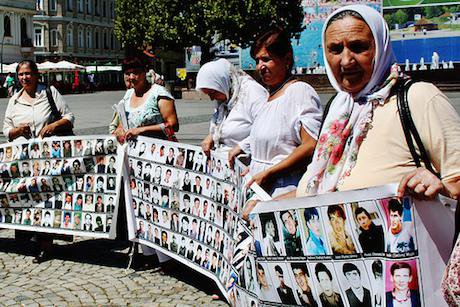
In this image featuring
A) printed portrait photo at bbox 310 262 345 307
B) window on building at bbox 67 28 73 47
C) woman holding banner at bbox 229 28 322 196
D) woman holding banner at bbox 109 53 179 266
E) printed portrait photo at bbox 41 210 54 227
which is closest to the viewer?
printed portrait photo at bbox 310 262 345 307

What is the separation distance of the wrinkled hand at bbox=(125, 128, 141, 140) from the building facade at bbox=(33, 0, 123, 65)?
2672 inches

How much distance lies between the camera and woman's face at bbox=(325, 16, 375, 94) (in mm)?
2627

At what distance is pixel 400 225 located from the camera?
230cm

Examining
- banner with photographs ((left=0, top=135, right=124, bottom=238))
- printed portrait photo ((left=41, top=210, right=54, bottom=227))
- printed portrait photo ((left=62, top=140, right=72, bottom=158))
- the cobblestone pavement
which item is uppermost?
printed portrait photo ((left=62, top=140, right=72, bottom=158))

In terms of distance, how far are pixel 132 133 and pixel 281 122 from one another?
253cm

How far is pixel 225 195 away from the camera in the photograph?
15.9ft

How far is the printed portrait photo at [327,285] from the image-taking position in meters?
2.55

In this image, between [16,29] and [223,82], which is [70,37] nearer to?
[16,29]

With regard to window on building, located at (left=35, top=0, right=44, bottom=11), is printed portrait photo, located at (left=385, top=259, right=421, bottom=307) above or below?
below

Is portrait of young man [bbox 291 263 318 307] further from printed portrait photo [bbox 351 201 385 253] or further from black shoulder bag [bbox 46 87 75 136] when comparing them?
black shoulder bag [bbox 46 87 75 136]

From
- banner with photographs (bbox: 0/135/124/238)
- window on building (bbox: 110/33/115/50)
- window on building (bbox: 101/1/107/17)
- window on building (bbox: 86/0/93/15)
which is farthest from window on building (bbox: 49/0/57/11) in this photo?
banner with photographs (bbox: 0/135/124/238)

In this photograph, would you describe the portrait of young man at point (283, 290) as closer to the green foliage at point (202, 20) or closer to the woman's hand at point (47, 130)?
the woman's hand at point (47, 130)

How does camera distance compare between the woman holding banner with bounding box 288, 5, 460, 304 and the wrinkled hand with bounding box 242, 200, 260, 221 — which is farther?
the wrinkled hand with bounding box 242, 200, 260, 221

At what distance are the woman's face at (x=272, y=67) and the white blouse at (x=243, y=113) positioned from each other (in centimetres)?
91
